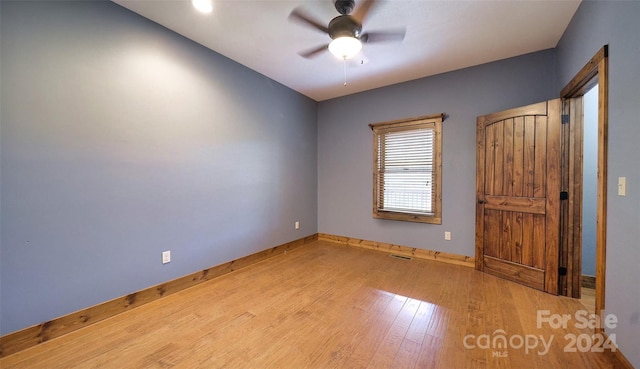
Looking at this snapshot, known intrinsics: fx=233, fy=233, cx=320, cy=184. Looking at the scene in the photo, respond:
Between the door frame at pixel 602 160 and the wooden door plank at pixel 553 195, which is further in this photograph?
the wooden door plank at pixel 553 195

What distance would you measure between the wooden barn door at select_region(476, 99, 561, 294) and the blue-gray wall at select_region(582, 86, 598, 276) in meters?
0.61

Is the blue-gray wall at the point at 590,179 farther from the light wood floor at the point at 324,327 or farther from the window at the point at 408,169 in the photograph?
the window at the point at 408,169

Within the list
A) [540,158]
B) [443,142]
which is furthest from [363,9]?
[540,158]

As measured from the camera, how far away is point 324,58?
298cm

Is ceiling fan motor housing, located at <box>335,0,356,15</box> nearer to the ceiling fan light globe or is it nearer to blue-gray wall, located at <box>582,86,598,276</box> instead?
the ceiling fan light globe

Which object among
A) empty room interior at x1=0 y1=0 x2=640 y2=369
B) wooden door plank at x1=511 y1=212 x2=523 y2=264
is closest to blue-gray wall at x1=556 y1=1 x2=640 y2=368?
empty room interior at x1=0 y1=0 x2=640 y2=369

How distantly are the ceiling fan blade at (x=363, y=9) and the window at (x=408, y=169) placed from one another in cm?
188

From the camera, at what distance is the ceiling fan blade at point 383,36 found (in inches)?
93.7

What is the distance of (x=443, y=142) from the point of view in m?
3.41

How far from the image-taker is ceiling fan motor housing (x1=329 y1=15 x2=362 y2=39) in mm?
1960

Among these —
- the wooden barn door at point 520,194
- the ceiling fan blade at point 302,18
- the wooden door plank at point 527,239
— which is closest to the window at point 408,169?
the wooden barn door at point 520,194

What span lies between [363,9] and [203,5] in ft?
4.63

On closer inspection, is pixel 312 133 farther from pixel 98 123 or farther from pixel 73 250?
pixel 73 250

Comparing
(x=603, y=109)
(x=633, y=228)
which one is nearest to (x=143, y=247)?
(x=633, y=228)
